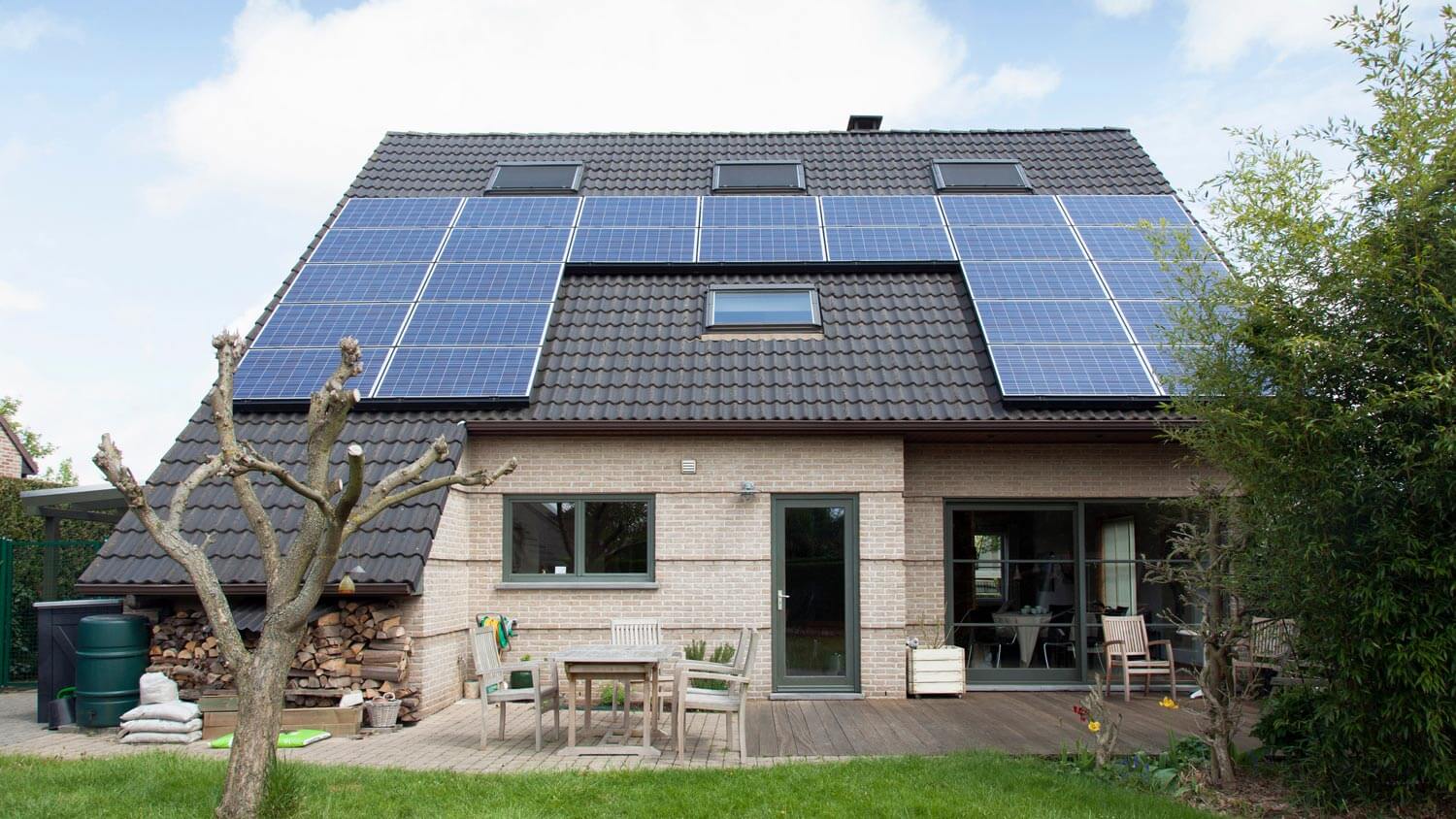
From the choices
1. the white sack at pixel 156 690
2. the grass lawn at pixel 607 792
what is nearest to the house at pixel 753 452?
Result: the white sack at pixel 156 690

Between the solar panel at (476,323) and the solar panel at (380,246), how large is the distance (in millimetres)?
1490

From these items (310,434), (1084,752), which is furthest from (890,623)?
(310,434)

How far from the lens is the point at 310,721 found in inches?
390

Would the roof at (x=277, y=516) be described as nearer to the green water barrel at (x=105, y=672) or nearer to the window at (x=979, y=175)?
the green water barrel at (x=105, y=672)

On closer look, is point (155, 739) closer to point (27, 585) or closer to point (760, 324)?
point (27, 585)

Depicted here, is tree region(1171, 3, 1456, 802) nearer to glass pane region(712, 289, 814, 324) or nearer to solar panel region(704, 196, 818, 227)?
glass pane region(712, 289, 814, 324)

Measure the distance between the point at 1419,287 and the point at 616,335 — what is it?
350 inches

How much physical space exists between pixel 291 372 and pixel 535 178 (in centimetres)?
623

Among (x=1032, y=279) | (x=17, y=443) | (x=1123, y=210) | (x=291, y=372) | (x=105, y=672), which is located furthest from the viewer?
(x=17, y=443)

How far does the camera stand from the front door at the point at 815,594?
11977 mm

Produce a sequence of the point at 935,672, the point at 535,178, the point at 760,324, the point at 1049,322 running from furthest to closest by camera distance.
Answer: the point at 535,178 → the point at 760,324 → the point at 1049,322 → the point at 935,672

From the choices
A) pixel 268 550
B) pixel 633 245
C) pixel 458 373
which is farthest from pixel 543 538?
pixel 268 550

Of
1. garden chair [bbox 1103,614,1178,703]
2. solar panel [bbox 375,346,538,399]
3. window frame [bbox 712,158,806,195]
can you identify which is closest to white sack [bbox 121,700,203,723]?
solar panel [bbox 375,346,538,399]

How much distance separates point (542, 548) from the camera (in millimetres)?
12312
